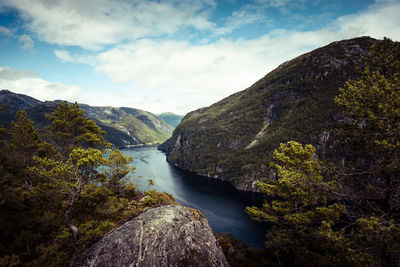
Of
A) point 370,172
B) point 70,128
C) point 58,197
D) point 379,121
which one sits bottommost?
point 58,197

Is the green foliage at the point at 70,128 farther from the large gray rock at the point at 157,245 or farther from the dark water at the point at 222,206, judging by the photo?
the dark water at the point at 222,206

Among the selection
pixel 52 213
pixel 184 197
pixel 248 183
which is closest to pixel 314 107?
pixel 248 183

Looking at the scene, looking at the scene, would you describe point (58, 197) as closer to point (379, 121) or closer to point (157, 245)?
point (157, 245)

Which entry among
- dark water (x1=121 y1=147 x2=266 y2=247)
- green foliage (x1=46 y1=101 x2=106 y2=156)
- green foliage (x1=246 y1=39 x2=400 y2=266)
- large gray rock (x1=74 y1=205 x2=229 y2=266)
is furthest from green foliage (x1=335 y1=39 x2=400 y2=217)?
dark water (x1=121 y1=147 x2=266 y2=247)

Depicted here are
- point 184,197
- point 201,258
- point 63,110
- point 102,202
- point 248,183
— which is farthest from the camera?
point 248,183

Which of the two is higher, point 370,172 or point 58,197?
point 370,172

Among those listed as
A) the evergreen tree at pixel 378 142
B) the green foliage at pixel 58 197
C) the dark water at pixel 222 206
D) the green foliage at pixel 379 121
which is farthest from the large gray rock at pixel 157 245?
the dark water at pixel 222 206

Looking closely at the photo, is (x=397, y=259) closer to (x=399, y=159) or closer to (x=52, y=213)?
(x=399, y=159)

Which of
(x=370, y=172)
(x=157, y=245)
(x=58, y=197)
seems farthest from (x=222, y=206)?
(x=370, y=172)

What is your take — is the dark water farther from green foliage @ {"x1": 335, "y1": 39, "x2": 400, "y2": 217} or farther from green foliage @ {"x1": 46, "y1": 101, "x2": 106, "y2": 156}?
green foliage @ {"x1": 335, "y1": 39, "x2": 400, "y2": 217}
